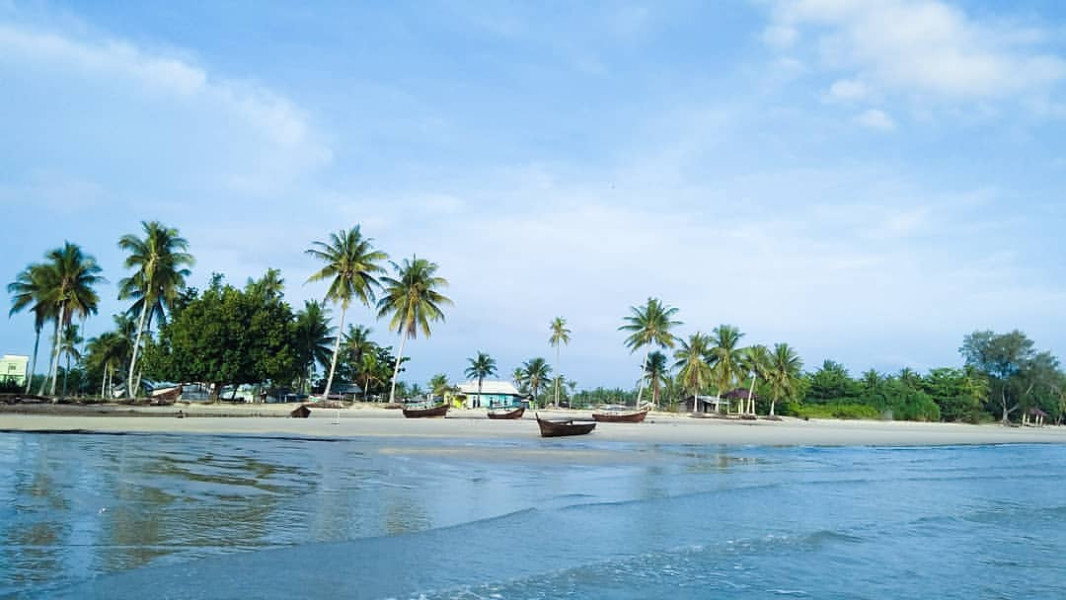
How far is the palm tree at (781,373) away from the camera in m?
68.8

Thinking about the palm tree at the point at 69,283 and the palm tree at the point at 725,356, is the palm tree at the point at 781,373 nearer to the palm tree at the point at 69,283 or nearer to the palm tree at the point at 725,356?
→ the palm tree at the point at 725,356

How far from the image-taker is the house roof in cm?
7850

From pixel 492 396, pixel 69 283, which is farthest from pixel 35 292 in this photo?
pixel 492 396

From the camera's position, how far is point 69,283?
140ft

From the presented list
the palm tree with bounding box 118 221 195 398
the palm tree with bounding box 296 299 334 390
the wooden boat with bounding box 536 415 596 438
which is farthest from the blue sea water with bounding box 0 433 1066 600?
the palm tree with bounding box 296 299 334 390

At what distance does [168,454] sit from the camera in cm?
1644

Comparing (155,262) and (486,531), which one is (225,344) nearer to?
(155,262)

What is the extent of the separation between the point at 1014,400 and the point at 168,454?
89031mm

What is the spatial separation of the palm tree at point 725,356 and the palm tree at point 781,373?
4.45m

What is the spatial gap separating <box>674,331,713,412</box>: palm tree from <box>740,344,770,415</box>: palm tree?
3632mm

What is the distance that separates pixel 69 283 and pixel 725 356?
4955 cm

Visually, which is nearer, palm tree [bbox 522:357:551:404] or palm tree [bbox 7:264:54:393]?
palm tree [bbox 7:264:54:393]

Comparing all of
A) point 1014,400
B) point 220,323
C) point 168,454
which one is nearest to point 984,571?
point 168,454

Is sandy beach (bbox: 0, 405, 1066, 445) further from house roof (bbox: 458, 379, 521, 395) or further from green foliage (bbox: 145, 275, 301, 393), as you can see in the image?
house roof (bbox: 458, 379, 521, 395)
